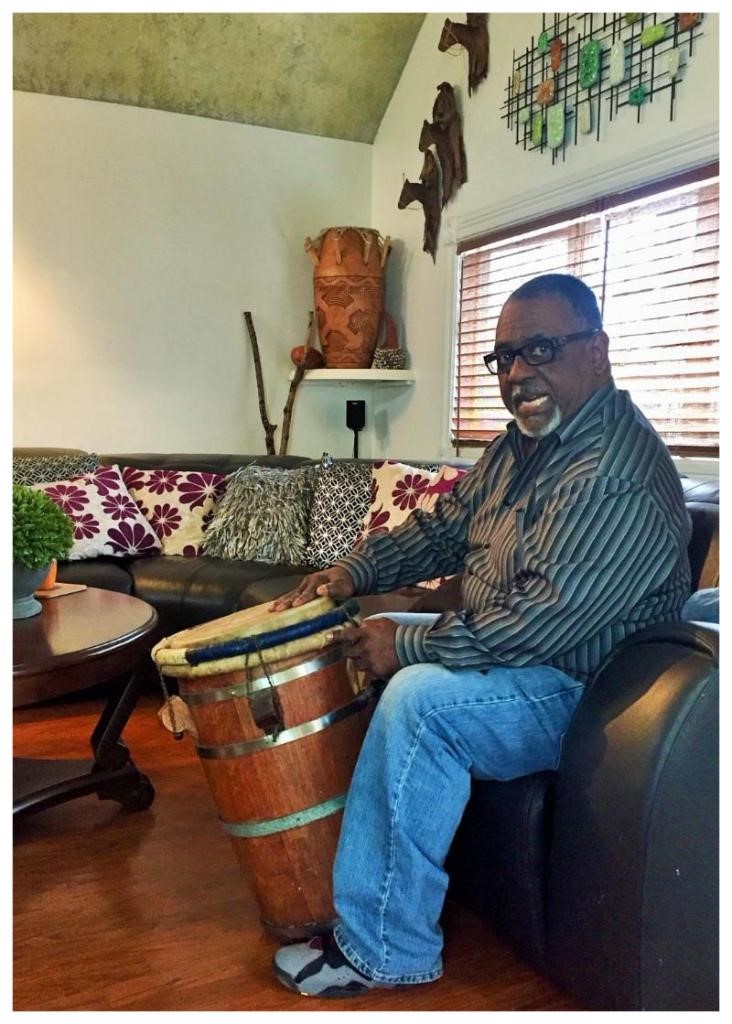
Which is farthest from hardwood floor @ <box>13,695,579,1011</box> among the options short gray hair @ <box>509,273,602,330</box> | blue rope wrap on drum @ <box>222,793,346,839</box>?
short gray hair @ <box>509,273,602,330</box>

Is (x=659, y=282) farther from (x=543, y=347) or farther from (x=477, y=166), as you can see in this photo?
(x=543, y=347)

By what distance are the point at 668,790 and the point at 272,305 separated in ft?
12.5

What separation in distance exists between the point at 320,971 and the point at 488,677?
0.59m

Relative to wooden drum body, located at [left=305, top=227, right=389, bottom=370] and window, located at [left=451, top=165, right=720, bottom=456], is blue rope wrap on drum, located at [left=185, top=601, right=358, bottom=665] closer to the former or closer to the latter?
window, located at [left=451, top=165, right=720, bottom=456]

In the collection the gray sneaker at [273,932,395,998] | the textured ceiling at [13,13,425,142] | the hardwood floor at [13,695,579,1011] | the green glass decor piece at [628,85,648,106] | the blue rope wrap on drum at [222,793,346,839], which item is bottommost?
the hardwood floor at [13,695,579,1011]

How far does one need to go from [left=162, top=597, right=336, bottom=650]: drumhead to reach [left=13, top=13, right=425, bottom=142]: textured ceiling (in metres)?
3.37

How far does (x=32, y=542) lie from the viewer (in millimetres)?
2125

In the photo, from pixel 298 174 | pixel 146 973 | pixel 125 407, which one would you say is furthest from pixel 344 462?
pixel 146 973

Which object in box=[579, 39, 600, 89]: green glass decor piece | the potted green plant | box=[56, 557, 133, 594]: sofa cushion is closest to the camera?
the potted green plant

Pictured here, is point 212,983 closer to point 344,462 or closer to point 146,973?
point 146,973

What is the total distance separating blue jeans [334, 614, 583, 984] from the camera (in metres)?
1.44

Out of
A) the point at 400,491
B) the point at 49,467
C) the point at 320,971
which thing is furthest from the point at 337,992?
the point at 49,467

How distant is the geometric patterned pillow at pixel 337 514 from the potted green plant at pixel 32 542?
47.4 inches

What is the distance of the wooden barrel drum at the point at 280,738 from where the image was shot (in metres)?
1.48
